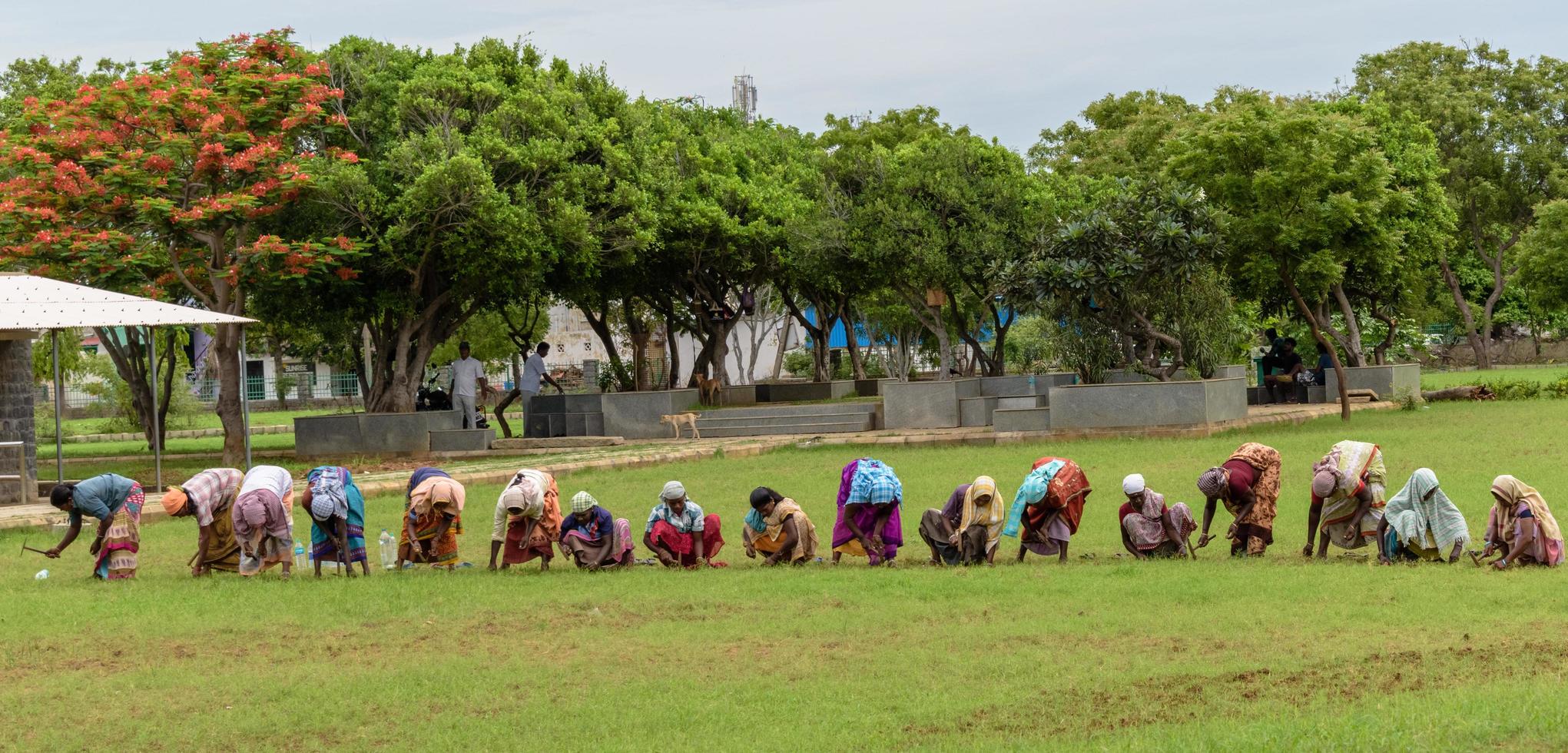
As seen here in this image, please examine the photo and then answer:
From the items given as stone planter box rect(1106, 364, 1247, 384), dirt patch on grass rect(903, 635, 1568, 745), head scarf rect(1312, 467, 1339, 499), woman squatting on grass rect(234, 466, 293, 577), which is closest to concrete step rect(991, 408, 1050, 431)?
stone planter box rect(1106, 364, 1247, 384)

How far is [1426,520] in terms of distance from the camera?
10539mm

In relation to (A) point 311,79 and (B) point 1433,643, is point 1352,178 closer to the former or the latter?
(A) point 311,79

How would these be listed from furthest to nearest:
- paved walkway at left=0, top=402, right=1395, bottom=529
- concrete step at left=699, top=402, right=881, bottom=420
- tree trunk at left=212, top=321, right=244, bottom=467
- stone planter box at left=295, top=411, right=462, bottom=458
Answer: concrete step at left=699, top=402, right=881, bottom=420, stone planter box at left=295, top=411, right=462, bottom=458, tree trunk at left=212, top=321, right=244, bottom=467, paved walkway at left=0, top=402, right=1395, bottom=529

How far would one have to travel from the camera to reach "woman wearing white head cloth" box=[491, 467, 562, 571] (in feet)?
38.4

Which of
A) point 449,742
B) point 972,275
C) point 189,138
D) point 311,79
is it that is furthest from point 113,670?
point 972,275

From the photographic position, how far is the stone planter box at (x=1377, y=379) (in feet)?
102

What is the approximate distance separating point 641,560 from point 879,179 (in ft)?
58.8

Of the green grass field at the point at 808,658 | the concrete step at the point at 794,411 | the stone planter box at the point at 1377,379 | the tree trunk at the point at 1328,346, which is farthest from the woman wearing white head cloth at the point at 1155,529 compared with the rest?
the stone planter box at the point at 1377,379

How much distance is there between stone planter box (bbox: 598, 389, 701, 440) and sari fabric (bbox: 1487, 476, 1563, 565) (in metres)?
20.4

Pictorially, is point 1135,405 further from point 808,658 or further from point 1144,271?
point 808,658

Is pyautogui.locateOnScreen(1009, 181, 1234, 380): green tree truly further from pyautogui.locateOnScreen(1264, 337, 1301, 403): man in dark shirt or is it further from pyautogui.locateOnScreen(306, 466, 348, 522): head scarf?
pyautogui.locateOnScreen(306, 466, 348, 522): head scarf

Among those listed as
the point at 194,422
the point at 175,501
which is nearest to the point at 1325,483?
the point at 175,501

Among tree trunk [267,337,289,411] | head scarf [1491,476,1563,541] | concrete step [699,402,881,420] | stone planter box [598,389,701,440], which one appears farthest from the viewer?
tree trunk [267,337,289,411]

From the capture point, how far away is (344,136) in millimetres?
25531
